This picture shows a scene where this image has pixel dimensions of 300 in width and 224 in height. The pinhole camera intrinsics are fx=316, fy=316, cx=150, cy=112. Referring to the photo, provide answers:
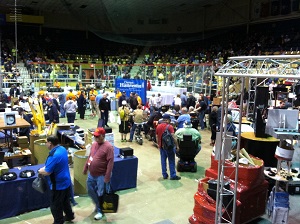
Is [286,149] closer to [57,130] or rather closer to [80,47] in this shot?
[57,130]

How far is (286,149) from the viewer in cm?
515

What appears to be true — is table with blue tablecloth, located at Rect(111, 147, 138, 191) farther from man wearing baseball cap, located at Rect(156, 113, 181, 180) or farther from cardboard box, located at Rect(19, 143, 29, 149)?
cardboard box, located at Rect(19, 143, 29, 149)

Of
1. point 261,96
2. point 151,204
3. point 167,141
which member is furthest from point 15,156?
point 261,96

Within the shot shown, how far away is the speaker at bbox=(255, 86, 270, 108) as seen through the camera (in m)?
7.93

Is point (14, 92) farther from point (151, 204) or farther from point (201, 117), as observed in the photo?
point (151, 204)

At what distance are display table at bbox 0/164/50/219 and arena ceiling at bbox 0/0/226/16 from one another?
2042 cm

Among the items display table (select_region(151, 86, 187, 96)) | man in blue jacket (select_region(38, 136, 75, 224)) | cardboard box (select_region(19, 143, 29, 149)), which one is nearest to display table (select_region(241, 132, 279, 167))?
man in blue jacket (select_region(38, 136, 75, 224))

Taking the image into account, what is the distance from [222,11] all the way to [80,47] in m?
14.8

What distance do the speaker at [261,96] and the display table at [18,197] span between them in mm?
5620

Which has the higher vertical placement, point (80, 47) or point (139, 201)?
point (80, 47)

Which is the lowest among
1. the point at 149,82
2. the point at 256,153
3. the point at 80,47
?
the point at 256,153

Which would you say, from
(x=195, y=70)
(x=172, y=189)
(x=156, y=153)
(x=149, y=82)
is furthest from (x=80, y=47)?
(x=172, y=189)

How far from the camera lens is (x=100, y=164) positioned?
5.11 meters

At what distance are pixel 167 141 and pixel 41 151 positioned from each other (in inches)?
115
